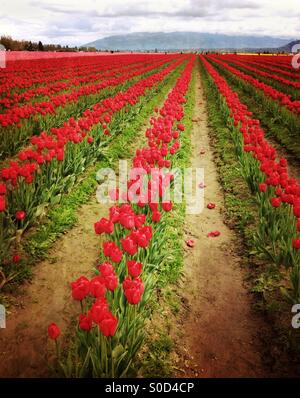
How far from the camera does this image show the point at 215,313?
391 cm

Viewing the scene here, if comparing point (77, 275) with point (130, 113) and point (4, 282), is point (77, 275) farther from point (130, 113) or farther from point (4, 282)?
point (130, 113)

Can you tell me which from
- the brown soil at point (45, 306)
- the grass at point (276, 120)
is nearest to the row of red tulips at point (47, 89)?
the brown soil at point (45, 306)

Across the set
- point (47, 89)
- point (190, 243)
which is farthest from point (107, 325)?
point (47, 89)

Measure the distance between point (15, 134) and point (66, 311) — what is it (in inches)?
231

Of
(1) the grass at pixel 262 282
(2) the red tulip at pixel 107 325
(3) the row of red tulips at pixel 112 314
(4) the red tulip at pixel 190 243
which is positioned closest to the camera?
(2) the red tulip at pixel 107 325

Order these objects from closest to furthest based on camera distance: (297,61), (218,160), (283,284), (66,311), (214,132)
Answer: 1. (66,311)
2. (283,284)
3. (218,160)
4. (214,132)
5. (297,61)

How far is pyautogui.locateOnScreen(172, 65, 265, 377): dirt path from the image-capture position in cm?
327

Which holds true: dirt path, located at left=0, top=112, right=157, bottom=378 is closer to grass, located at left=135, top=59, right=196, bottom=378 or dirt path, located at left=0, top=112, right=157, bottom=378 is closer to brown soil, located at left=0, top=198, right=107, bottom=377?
brown soil, located at left=0, top=198, right=107, bottom=377

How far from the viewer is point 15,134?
828 centimetres

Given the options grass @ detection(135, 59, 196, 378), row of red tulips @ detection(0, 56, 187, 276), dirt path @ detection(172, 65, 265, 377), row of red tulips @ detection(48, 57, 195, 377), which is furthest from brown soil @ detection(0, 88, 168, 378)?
dirt path @ detection(172, 65, 265, 377)

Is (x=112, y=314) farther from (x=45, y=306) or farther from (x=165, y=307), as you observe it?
(x=45, y=306)

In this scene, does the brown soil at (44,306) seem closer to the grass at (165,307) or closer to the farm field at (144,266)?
the farm field at (144,266)

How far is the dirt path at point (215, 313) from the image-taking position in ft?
10.7

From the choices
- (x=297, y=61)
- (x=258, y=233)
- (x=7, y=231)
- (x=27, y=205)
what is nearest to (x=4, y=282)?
(x=7, y=231)
